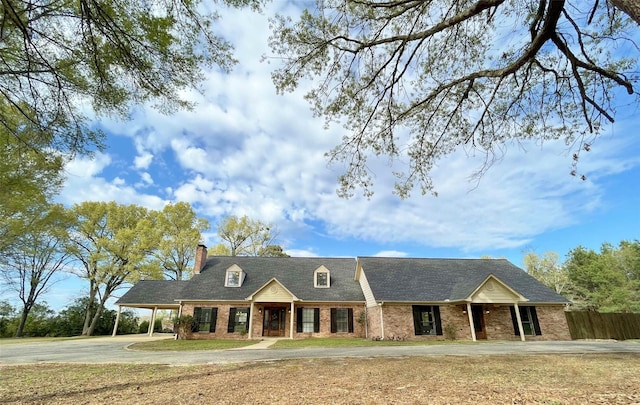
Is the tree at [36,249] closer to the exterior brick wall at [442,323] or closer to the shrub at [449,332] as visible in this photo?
the exterior brick wall at [442,323]

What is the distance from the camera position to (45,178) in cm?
939

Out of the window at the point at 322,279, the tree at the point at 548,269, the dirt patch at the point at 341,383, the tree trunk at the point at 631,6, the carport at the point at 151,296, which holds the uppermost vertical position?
the tree at the point at 548,269

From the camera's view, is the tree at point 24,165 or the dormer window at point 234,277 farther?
the dormer window at point 234,277

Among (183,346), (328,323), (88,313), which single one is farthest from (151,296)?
(328,323)

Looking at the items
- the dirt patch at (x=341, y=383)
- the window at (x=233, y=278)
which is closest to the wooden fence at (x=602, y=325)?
the dirt patch at (x=341, y=383)

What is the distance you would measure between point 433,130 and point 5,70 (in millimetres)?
8443

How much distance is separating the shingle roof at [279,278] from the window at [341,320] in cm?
77

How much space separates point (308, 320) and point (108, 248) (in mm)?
19764

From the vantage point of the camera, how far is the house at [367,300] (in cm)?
1875

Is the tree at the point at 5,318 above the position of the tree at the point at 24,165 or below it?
below

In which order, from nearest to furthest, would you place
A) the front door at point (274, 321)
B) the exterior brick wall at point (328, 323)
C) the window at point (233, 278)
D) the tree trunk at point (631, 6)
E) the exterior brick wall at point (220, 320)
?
the tree trunk at point (631, 6) → the exterior brick wall at point (220, 320) → the exterior brick wall at point (328, 323) → the front door at point (274, 321) → the window at point (233, 278)

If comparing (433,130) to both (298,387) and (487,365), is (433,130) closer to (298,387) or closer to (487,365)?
(487,365)

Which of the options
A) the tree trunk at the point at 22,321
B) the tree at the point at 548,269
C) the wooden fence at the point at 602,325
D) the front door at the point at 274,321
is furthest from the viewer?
the tree at the point at 548,269

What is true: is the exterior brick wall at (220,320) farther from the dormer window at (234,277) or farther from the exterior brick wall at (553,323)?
the exterior brick wall at (553,323)
